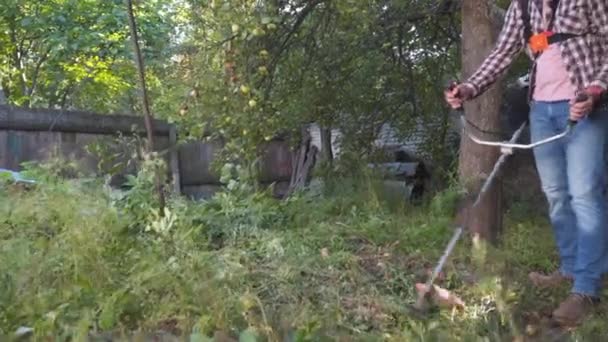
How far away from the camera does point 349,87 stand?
7.72 meters

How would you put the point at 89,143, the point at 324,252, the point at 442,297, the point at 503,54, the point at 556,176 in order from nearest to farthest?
1. the point at 442,297
2. the point at 556,176
3. the point at 503,54
4. the point at 324,252
5. the point at 89,143

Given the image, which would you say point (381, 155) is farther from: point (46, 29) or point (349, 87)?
point (46, 29)

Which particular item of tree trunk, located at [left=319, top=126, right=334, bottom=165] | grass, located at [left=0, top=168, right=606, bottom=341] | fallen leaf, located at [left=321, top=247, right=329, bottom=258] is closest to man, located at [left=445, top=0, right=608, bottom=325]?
grass, located at [left=0, top=168, right=606, bottom=341]

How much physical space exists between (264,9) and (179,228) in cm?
147

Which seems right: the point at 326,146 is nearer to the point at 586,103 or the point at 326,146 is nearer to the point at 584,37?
the point at 584,37

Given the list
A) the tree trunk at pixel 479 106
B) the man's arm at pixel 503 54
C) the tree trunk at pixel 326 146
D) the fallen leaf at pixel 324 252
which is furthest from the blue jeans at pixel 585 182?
the tree trunk at pixel 326 146

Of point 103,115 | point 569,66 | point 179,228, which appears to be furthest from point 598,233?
point 103,115

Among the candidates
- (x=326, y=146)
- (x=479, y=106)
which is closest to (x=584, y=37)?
(x=479, y=106)

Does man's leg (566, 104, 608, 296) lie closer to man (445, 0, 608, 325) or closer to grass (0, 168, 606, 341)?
man (445, 0, 608, 325)

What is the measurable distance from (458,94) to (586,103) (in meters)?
0.73

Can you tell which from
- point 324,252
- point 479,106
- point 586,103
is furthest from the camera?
point 479,106

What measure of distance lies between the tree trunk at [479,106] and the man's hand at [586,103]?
142 cm

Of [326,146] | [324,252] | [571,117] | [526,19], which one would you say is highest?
[526,19]

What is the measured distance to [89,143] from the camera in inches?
346
